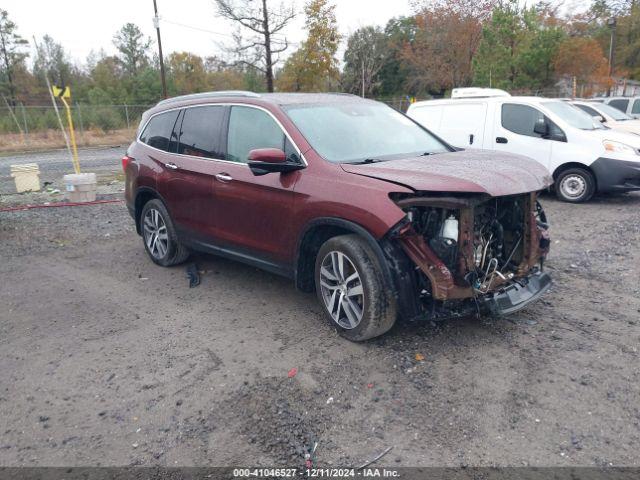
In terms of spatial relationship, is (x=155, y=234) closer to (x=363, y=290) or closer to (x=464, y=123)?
(x=363, y=290)

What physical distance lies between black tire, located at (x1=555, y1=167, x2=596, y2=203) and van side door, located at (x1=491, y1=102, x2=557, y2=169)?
14.6 inches

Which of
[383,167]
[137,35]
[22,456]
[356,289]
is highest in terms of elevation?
[137,35]

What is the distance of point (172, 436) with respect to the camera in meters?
3.06

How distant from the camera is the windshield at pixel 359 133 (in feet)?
14.3

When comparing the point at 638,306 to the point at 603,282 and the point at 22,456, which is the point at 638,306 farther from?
the point at 22,456

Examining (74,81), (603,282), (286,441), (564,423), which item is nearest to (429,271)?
(564,423)

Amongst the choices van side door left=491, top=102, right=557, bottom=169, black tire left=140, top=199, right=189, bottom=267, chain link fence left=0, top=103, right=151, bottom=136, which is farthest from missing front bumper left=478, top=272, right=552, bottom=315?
chain link fence left=0, top=103, right=151, bottom=136

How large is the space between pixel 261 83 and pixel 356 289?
3907 cm

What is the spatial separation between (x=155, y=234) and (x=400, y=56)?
36.1 metres

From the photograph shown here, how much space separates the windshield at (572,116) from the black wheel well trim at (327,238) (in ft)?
22.7

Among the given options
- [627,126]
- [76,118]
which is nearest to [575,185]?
[627,126]

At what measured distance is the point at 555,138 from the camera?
359 inches

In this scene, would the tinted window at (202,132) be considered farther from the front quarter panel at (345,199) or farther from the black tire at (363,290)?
the black tire at (363,290)

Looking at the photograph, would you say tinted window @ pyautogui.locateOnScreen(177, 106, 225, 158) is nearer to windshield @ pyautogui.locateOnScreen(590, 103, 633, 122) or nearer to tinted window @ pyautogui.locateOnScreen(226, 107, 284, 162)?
tinted window @ pyautogui.locateOnScreen(226, 107, 284, 162)
